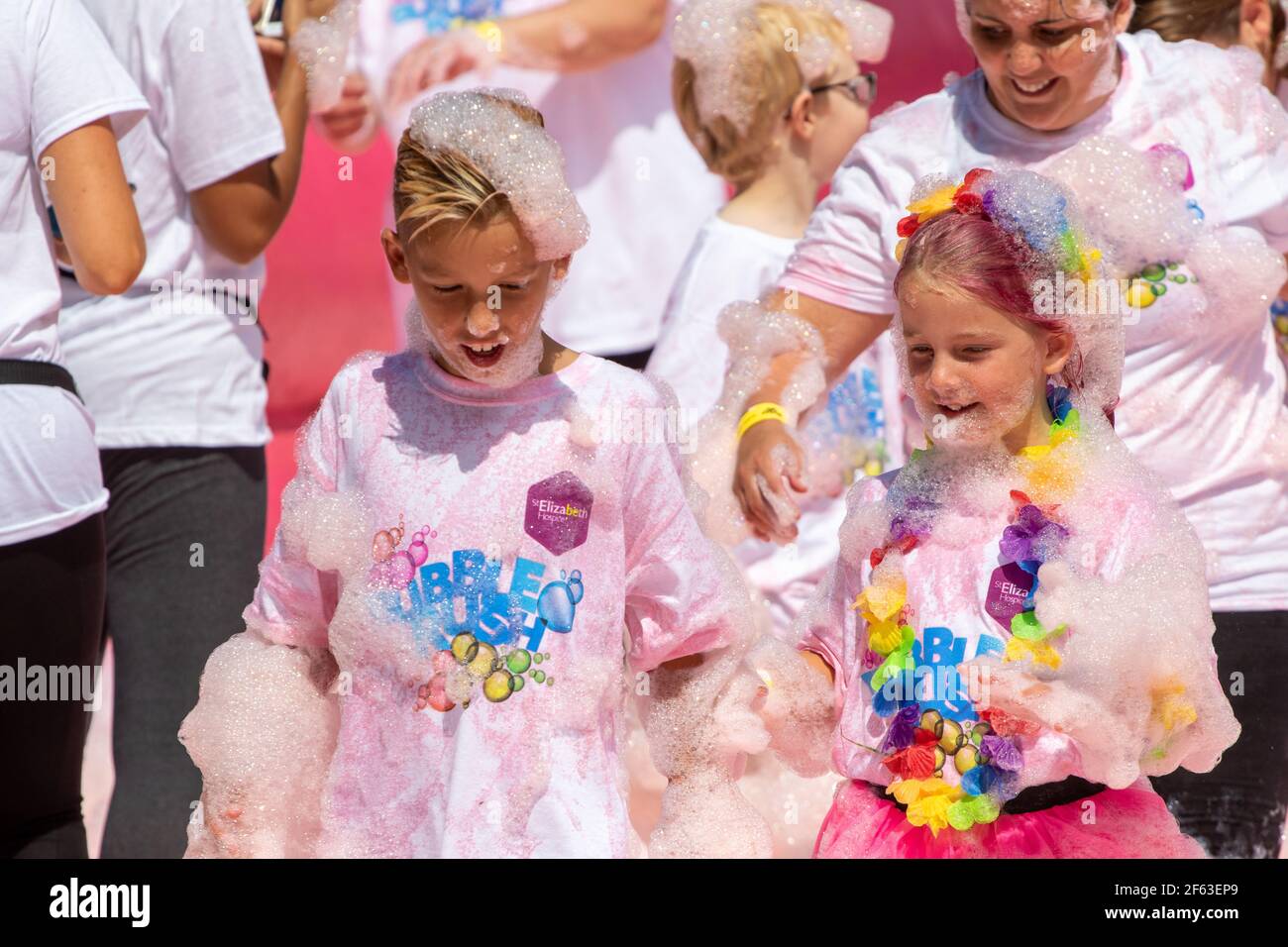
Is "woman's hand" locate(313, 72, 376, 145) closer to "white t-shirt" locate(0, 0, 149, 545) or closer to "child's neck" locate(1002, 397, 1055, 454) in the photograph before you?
"white t-shirt" locate(0, 0, 149, 545)

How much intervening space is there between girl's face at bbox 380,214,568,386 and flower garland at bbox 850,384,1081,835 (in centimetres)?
54

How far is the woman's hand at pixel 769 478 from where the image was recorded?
299 centimetres

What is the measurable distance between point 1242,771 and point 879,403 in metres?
1.29

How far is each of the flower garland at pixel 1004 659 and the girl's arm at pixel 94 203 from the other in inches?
44.4

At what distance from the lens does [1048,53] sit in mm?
2984

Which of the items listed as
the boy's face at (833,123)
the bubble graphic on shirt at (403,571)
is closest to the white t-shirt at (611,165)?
the boy's face at (833,123)

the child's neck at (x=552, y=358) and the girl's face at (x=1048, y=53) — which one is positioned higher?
the girl's face at (x=1048, y=53)

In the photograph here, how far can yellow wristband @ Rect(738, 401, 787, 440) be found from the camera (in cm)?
312

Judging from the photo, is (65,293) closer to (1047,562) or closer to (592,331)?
(592,331)

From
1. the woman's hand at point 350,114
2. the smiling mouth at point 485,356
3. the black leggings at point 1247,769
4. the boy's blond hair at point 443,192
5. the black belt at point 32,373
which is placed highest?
the boy's blond hair at point 443,192

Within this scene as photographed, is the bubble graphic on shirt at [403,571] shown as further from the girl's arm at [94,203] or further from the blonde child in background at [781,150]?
the blonde child in background at [781,150]

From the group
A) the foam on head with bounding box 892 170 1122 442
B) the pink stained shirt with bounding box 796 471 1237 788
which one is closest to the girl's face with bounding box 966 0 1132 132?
the foam on head with bounding box 892 170 1122 442
